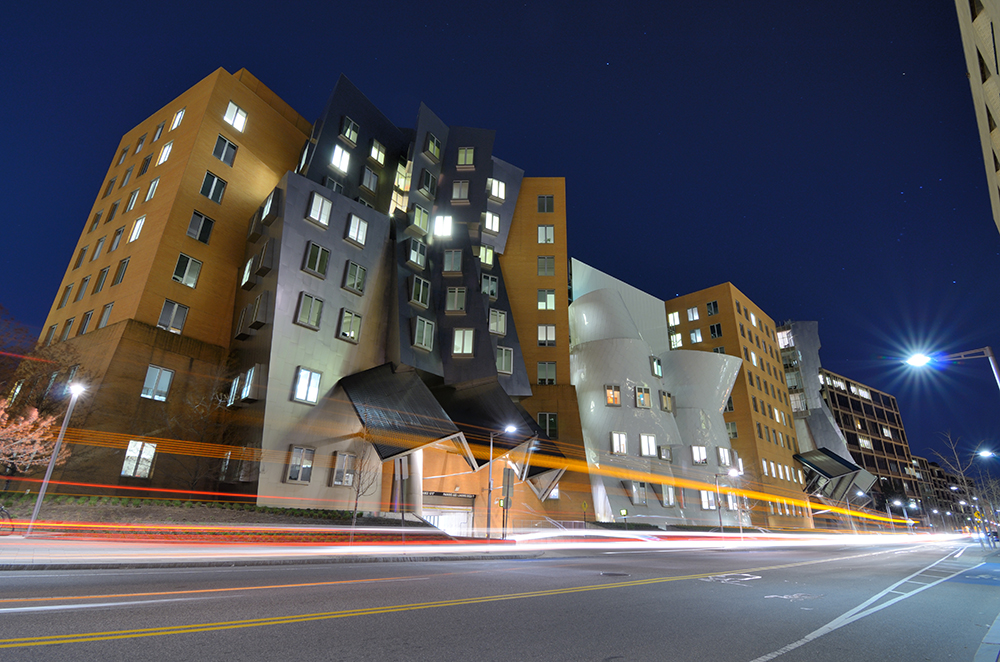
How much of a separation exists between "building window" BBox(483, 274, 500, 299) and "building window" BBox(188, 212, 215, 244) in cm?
2144

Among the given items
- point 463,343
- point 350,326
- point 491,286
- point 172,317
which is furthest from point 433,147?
point 172,317

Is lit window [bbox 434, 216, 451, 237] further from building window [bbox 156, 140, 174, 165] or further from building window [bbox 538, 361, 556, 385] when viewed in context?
building window [bbox 156, 140, 174, 165]

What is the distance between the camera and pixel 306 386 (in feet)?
103

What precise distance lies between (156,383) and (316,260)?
39.7 feet

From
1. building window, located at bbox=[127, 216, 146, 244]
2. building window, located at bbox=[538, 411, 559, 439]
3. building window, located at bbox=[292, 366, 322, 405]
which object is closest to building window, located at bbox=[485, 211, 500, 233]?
building window, located at bbox=[538, 411, 559, 439]

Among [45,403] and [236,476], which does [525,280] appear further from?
[45,403]

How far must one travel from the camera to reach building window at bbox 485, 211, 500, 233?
1907 inches

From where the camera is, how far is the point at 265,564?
15344 millimetres

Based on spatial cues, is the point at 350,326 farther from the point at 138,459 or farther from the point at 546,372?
the point at 546,372

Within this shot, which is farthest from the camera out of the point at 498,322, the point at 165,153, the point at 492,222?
the point at 492,222

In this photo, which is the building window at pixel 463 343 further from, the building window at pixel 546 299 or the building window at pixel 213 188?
the building window at pixel 213 188

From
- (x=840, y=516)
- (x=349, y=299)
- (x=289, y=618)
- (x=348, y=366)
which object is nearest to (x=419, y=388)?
(x=348, y=366)

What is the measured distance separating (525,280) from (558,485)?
19.5 m

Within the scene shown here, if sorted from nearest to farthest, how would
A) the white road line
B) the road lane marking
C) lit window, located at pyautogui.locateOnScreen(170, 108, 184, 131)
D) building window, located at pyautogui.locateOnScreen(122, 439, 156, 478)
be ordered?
the road lane marking → the white road line → building window, located at pyautogui.locateOnScreen(122, 439, 156, 478) → lit window, located at pyautogui.locateOnScreen(170, 108, 184, 131)
